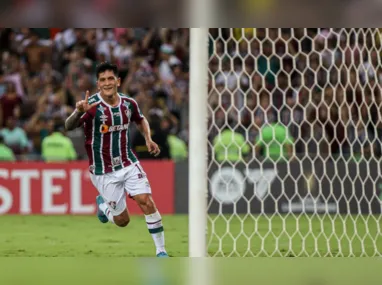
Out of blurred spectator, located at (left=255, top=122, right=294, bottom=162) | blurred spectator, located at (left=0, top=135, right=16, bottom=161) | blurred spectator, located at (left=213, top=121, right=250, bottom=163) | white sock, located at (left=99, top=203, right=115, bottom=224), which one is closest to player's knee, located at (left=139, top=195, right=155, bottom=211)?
white sock, located at (left=99, top=203, right=115, bottom=224)

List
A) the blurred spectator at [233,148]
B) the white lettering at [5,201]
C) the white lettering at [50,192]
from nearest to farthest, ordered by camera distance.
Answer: the blurred spectator at [233,148], the white lettering at [5,201], the white lettering at [50,192]

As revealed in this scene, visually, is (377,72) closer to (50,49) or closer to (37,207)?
(37,207)

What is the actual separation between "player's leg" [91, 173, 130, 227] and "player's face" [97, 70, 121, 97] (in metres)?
0.82

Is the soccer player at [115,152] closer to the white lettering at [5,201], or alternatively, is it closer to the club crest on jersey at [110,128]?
the club crest on jersey at [110,128]

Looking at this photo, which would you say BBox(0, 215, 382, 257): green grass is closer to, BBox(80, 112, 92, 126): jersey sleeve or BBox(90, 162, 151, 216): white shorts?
BBox(90, 162, 151, 216): white shorts

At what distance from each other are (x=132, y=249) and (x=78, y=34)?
7172 mm

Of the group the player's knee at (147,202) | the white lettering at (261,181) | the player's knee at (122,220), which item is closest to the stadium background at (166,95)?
the white lettering at (261,181)

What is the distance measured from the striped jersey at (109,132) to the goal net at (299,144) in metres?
0.91

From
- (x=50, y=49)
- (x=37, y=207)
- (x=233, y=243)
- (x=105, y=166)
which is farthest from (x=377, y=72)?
(x=50, y=49)

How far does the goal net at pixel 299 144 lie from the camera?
326 inches

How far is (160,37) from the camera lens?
586 inches

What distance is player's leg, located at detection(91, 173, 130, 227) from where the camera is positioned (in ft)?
24.2

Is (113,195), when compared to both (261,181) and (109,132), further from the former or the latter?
(261,181)

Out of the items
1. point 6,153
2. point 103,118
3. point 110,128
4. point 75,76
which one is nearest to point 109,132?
point 110,128
